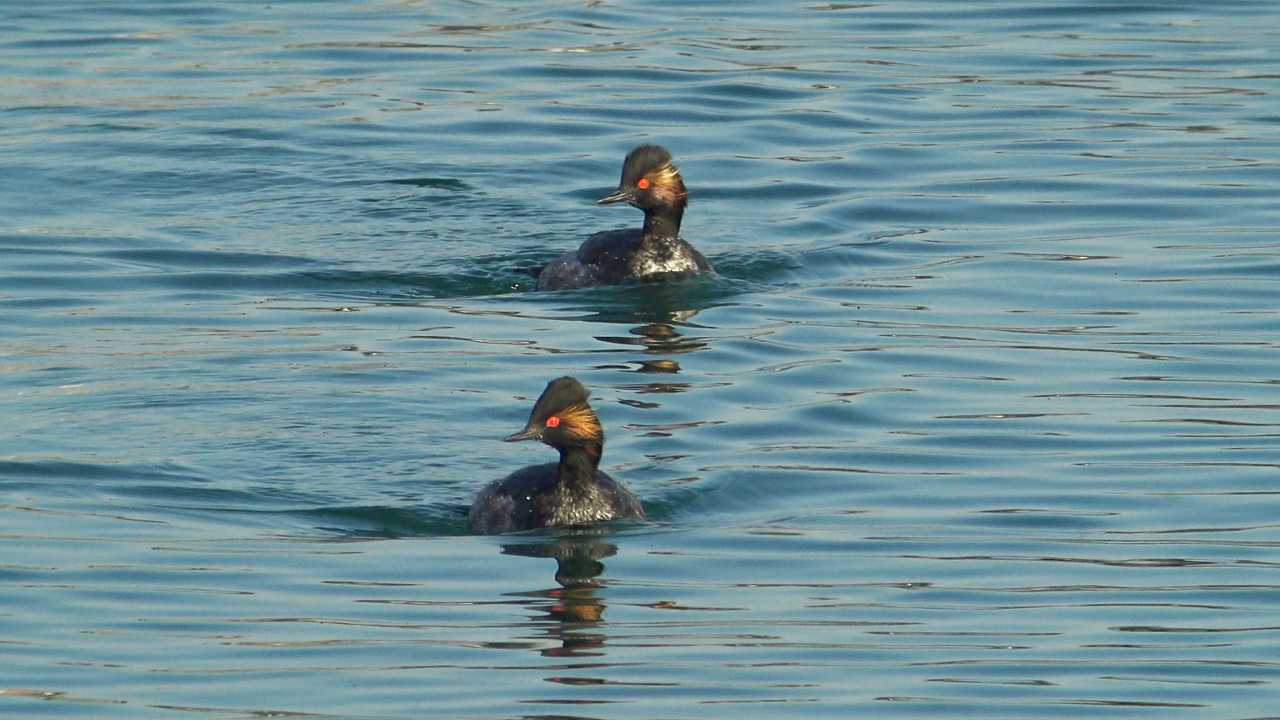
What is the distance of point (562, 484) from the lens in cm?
1268

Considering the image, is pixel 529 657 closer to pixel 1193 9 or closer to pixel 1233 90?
pixel 1233 90

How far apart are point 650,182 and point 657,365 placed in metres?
2.73

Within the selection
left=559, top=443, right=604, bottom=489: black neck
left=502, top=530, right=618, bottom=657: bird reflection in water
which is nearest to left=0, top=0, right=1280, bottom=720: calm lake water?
left=502, top=530, right=618, bottom=657: bird reflection in water

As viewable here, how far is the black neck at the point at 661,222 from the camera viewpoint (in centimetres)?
1883

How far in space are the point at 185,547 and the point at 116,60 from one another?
1633 centimetres

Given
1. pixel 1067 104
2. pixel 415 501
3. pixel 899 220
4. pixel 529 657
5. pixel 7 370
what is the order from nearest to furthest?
pixel 529 657, pixel 415 501, pixel 7 370, pixel 899 220, pixel 1067 104

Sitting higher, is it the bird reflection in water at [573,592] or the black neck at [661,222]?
the black neck at [661,222]

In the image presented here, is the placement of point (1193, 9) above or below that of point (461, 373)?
above

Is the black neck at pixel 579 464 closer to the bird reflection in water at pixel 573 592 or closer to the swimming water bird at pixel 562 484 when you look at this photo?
the swimming water bird at pixel 562 484

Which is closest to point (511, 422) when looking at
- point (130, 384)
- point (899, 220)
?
point (130, 384)

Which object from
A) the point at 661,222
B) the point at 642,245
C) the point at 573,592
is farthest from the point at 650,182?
the point at 573,592

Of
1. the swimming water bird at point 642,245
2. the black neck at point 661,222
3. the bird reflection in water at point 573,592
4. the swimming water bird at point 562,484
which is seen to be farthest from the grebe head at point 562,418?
the black neck at point 661,222

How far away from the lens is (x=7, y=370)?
15781 millimetres

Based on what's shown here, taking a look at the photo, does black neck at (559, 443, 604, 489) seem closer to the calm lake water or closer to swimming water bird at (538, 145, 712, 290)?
the calm lake water
